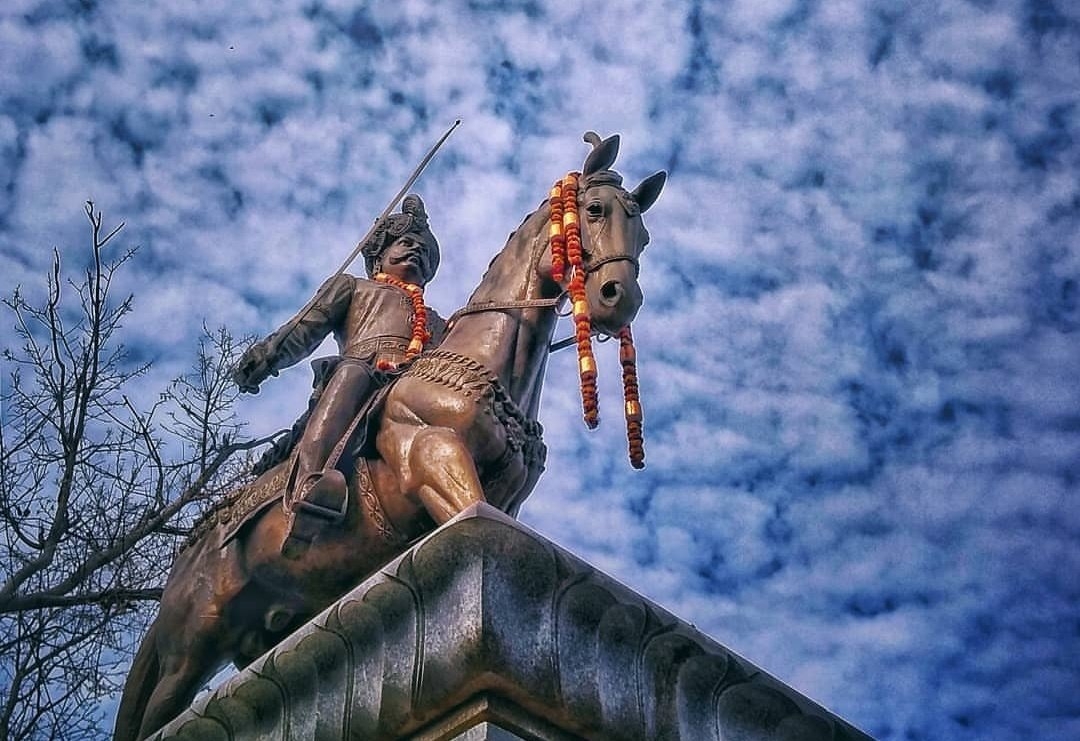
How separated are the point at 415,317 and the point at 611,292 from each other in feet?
3.93

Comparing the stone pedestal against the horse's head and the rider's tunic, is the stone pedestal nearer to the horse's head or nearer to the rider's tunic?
the horse's head

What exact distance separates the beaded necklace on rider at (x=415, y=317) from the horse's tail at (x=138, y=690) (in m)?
1.59

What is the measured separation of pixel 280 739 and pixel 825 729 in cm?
139

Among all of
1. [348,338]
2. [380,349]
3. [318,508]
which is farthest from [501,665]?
[348,338]

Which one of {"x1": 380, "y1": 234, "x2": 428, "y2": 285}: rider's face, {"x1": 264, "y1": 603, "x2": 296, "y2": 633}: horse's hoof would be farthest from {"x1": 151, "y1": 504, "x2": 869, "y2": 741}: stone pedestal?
{"x1": 380, "y1": 234, "x2": 428, "y2": 285}: rider's face

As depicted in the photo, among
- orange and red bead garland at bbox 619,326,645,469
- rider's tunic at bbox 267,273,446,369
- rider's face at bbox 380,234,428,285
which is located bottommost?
orange and red bead garland at bbox 619,326,645,469

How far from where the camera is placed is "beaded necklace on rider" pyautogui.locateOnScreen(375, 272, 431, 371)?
630cm

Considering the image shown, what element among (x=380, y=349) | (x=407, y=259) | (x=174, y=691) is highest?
(x=407, y=259)

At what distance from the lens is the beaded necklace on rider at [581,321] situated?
5.57m

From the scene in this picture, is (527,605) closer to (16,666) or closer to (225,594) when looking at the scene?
(225,594)

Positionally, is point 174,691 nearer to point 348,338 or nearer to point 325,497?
point 325,497

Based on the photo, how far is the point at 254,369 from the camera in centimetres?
656

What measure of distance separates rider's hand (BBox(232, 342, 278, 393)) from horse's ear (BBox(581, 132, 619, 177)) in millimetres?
1673

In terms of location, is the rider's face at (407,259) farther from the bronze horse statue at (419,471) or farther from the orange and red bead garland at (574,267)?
the orange and red bead garland at (574,267)
